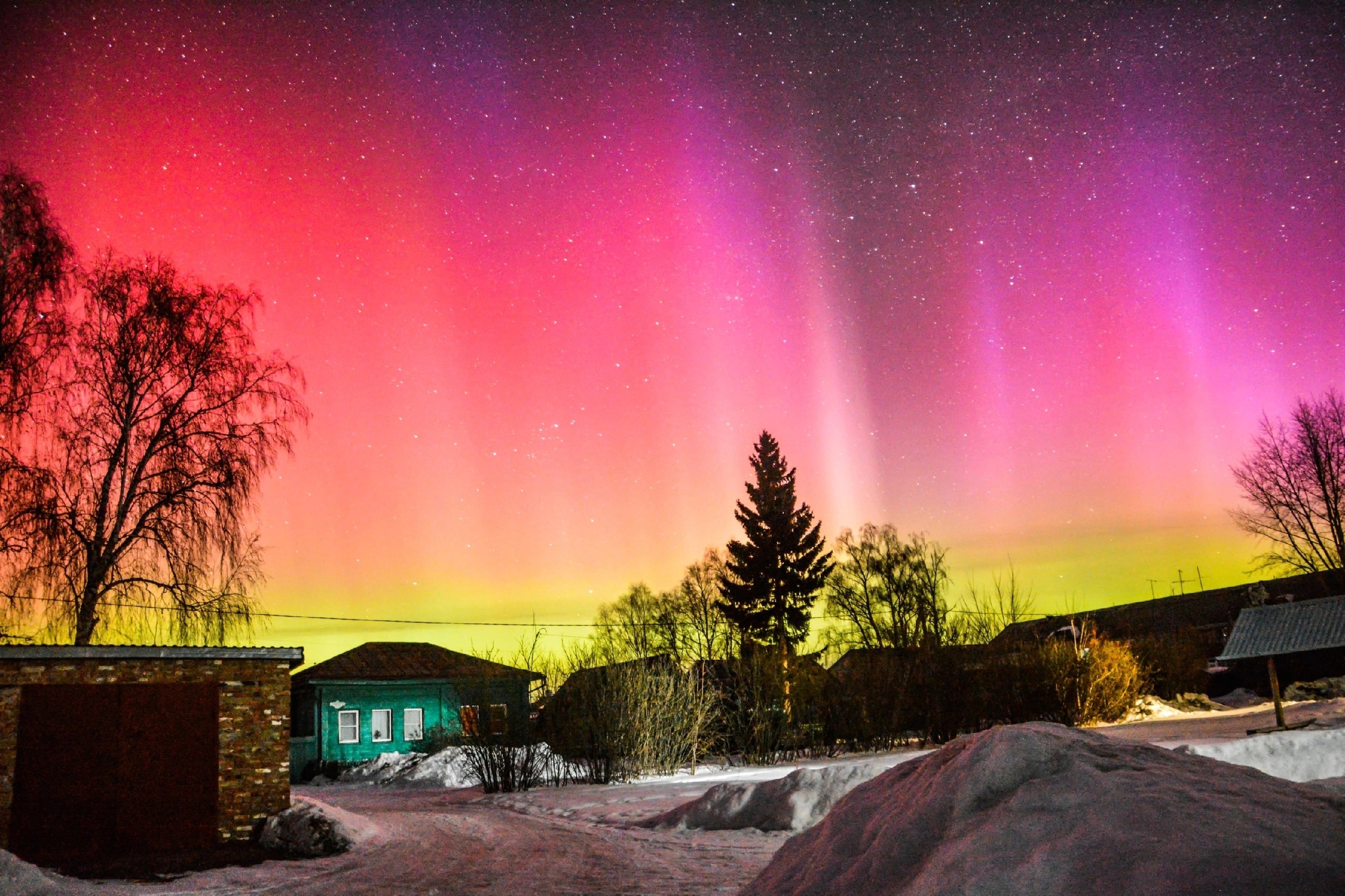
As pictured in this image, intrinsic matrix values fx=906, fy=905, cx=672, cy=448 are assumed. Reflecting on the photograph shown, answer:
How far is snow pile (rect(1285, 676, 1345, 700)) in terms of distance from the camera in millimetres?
33062

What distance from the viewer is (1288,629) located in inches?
878

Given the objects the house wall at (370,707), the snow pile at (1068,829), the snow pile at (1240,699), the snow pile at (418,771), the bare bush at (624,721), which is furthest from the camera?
the snow pile at (1240,699)

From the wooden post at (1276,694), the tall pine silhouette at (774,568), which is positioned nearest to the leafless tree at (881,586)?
the tall pine silhouette at (774,568)

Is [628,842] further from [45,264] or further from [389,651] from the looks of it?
[389,651]

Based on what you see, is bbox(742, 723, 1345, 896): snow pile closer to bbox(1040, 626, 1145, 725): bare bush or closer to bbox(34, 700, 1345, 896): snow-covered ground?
bbox(34, 700, 1345, 896): snow-covered ground

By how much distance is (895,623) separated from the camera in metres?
43.6

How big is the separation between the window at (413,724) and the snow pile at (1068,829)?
110 feet

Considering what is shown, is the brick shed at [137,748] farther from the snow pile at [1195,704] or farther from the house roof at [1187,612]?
the house roof at [1187,612]

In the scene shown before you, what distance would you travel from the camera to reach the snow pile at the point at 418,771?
27.5 metres

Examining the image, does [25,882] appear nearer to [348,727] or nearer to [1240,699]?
[348,727]

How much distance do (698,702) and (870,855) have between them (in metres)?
19.2

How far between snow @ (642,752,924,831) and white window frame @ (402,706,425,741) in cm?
2577

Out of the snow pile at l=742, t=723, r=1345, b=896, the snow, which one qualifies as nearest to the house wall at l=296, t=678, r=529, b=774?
the snow

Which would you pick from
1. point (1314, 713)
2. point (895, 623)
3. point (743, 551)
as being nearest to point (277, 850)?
point (1314, 713)
